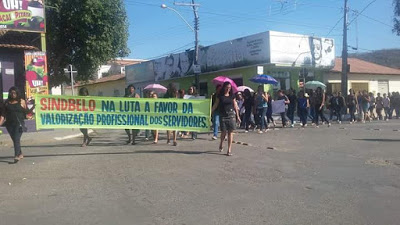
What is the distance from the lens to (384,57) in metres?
57.2

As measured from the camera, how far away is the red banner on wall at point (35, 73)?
1722 centimetres

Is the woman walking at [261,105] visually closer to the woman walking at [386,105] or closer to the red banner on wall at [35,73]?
the red banner on wall at [35,73]

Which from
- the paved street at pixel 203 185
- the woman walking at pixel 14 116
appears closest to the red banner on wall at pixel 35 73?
the paved street at pixel 203 185

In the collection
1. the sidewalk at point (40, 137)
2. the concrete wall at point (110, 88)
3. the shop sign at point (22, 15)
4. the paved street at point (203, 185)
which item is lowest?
the paved street at point (203, 185)

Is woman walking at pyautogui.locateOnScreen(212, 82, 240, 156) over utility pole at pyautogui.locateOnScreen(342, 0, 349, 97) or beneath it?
beneath

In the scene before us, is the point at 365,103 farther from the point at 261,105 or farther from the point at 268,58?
Result: the point at 261,105

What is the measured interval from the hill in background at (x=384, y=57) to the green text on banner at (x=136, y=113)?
50.7 metres

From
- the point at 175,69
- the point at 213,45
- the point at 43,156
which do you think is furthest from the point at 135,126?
the point at 175,69

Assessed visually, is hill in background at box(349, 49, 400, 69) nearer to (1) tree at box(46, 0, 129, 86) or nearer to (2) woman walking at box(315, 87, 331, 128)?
(1) tree at box(46, 0, 129, 86)

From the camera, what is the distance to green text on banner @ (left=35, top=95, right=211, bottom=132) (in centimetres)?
1001

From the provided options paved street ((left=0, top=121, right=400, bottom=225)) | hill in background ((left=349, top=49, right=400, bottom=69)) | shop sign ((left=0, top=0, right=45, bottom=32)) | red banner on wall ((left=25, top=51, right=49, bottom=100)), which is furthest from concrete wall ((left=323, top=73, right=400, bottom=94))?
hill in background ((left=349, top=49, right=400, bottom=69))

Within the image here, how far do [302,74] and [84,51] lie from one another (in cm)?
1449

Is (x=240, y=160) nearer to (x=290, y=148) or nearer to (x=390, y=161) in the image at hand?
(x=290, y=148)

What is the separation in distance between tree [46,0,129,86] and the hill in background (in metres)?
39.5
